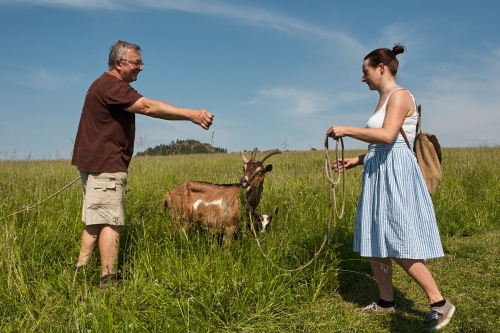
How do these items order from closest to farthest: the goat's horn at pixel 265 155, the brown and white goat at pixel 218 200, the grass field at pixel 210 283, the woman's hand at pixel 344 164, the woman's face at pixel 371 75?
the grass field at pixel 210 283 < the woman's face at pixel 371 75 < the woman's hand at pixel 344 164 < the brown and white goat at pixel 218 200 < the goat's horn at pixel 265 155

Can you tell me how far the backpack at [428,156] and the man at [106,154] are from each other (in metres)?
2.26

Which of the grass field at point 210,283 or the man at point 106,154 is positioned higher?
the man at point 106,154

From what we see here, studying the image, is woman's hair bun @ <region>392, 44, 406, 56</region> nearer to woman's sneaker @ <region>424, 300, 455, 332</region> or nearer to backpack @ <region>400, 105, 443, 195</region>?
backpack @ <region>400, 105, 443, 195</region>

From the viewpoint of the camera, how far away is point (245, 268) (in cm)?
402

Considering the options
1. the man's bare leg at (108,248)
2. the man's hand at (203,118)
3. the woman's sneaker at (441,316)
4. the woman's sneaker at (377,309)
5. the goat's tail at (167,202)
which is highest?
the man's hand at (203,118)

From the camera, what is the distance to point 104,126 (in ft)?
12.8

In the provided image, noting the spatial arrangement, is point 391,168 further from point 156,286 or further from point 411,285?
point 156,286

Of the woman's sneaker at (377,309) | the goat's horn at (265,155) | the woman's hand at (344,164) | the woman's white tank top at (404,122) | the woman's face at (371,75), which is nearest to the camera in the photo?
the woman's white tank top at (404,122)

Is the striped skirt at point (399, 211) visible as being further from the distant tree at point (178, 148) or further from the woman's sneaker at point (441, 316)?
the distant tree at point (178, 148)

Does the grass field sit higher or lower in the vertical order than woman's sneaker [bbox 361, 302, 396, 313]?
higher

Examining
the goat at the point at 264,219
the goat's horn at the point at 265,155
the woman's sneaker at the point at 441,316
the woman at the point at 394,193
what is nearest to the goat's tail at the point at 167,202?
the goat at the point at 264,219

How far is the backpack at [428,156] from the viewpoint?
3755mm

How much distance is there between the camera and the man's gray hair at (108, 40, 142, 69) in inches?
159

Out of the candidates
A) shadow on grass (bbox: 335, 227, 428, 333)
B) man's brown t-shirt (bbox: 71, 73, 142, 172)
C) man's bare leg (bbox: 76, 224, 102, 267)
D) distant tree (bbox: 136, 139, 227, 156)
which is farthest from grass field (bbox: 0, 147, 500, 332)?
distant tree (bbox: 136, 139, 227, 156)
